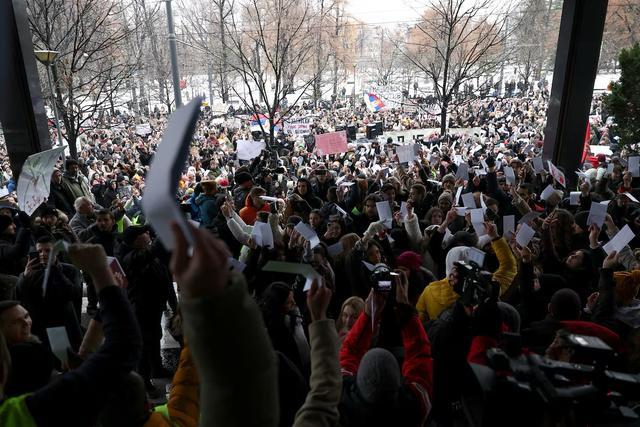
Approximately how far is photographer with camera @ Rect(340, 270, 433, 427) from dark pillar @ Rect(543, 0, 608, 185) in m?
8.73

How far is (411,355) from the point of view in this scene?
2.43 meters

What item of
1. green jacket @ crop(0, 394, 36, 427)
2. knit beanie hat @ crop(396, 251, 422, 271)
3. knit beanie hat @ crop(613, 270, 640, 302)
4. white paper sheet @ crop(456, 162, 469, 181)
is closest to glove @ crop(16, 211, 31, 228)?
knit beanie hat @ crop(396, 251, 422, 271)

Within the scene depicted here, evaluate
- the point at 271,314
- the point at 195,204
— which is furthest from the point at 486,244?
the point at 195,204

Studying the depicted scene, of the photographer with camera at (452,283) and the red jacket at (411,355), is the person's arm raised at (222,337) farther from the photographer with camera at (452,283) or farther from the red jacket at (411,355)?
the photographer with camera at (452,283)

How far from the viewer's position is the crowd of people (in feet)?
3.34

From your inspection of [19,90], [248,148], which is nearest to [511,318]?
[19,90]

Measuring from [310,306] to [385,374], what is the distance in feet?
1.68

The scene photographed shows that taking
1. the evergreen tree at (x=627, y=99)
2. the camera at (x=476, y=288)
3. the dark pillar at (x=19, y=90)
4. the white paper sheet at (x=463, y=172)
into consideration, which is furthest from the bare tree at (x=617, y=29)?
the camera at (x=476, y=288)

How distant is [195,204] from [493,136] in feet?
60.6

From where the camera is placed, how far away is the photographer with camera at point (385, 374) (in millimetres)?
2025

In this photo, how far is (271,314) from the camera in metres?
3.02

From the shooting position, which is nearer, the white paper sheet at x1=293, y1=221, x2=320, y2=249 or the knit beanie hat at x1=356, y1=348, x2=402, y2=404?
the knit beanie hat at x1=356, y1=348, x2=402, y2=404

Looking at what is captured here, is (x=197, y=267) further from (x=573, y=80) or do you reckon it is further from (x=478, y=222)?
(x=573, y=80)

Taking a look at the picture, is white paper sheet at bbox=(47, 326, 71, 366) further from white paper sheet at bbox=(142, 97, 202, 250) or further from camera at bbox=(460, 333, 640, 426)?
camera at bbox=(460, 333, 640, 426)
